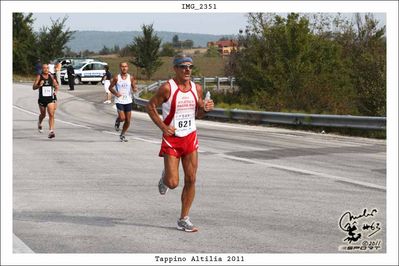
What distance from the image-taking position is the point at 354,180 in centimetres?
1192

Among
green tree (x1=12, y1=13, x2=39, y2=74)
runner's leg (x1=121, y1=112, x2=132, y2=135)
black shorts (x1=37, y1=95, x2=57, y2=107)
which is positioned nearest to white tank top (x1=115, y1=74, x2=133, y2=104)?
runner's leg (x1=121, y1=112, x2=132, y2=135)

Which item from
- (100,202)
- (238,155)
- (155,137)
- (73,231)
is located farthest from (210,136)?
(73,231)

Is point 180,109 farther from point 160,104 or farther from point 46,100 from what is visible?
point 46,100

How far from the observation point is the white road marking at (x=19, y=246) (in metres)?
7.19

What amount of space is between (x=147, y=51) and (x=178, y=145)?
47036mm

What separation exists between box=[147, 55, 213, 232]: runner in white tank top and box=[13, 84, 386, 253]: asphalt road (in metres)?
0.58

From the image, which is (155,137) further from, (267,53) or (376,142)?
(267,53)

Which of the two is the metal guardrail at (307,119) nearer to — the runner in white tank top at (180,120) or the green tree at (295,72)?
the green tree at (295,72)

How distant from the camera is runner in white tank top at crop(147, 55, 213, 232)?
762cm

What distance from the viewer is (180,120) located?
7746 millimetres

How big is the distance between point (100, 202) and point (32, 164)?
462 centimetres

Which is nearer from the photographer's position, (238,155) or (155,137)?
(238,155)
